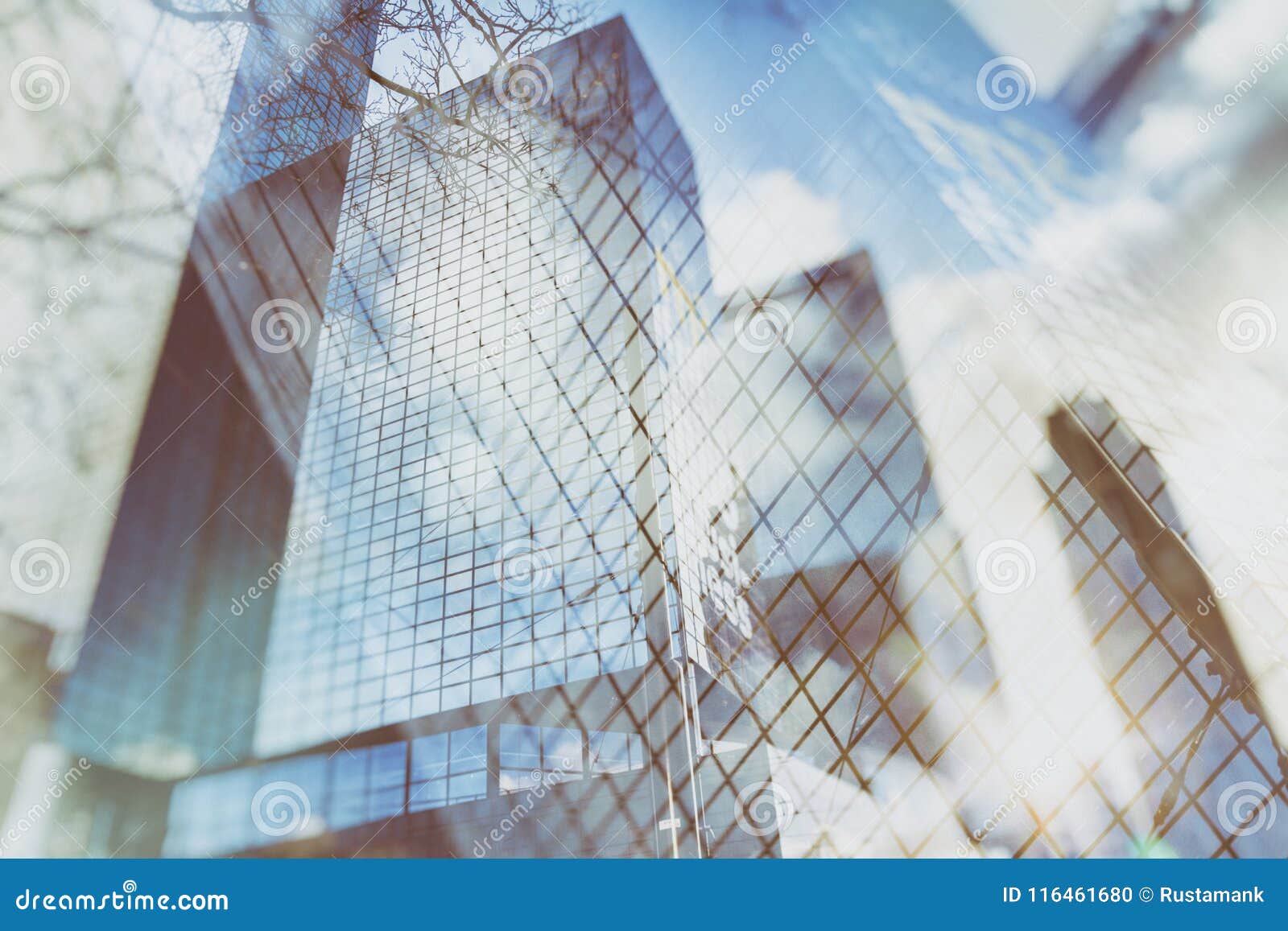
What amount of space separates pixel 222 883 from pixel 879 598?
16.9ft

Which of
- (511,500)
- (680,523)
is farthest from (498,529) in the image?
(680,523)

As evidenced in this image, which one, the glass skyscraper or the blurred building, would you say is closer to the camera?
the glass skyscraper

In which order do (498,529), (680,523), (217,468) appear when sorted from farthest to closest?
(498,529) < (680,523) < (217,468)

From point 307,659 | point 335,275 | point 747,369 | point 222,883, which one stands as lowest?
point 307,659

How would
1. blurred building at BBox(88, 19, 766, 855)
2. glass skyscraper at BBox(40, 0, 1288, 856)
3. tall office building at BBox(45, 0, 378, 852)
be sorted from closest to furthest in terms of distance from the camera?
tall office building at BBox(45, 0, 378, 852) → glass skyscraper at BBox(40, 0, 1288, 856) → blurred building at BBox(88, 19, 766, 855)

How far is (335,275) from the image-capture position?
5258 mm

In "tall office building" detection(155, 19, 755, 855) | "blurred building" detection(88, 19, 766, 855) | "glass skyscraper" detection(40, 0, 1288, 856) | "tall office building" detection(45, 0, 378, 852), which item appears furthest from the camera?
"tall office building" detection(155, 19, 755, 855)

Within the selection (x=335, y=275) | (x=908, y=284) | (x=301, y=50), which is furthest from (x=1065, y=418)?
(x=335, y=275)

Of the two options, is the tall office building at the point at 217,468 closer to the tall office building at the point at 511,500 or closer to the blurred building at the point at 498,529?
the blurred building at the point at 498,529

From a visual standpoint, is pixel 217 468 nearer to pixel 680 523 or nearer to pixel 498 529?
pixel 680 523

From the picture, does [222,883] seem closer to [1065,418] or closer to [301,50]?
[301,50]

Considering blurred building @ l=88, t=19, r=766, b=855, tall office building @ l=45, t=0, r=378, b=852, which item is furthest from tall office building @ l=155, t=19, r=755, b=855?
tall office building @ l=45, t=0, r=378, b=852

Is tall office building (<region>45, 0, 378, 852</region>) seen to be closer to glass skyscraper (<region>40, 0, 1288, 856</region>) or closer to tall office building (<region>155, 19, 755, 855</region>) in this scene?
glass skyscraper (<region>40, 0, 1288, 856</region>)

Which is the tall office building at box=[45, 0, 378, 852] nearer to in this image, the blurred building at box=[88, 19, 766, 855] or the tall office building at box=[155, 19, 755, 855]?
the blurred building at box=[88, 19, 766, 855]
